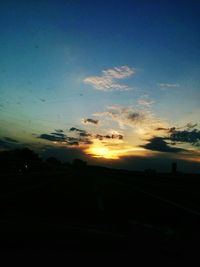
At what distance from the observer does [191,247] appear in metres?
7.13

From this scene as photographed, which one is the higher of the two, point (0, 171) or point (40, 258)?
point (0, 171)

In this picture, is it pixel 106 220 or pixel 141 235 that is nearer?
pixel 141 235

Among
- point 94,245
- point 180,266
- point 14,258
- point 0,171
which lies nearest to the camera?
point 14,258

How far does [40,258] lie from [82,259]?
62 cm

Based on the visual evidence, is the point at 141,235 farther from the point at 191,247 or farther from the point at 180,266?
the point at 180,266

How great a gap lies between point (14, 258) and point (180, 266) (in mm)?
2448

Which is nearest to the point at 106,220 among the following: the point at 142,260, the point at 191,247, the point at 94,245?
the point at 191,247

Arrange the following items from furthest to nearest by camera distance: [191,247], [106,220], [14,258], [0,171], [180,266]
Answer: [0,171]
[106,220]
[191,247]
[180,266]
[14,258]

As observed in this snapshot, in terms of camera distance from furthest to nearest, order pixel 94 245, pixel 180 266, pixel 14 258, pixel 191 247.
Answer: pixel 191 247 < pixel 94 245 < pixel 180 266 < pixel 14 258

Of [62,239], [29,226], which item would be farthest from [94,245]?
[29,226]

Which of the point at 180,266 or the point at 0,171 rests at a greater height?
the point at 0,171

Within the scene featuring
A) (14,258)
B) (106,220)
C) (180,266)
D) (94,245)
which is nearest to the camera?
(14,258)

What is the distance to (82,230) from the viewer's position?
24.8 ft

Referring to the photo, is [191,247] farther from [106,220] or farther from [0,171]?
[0,171]
